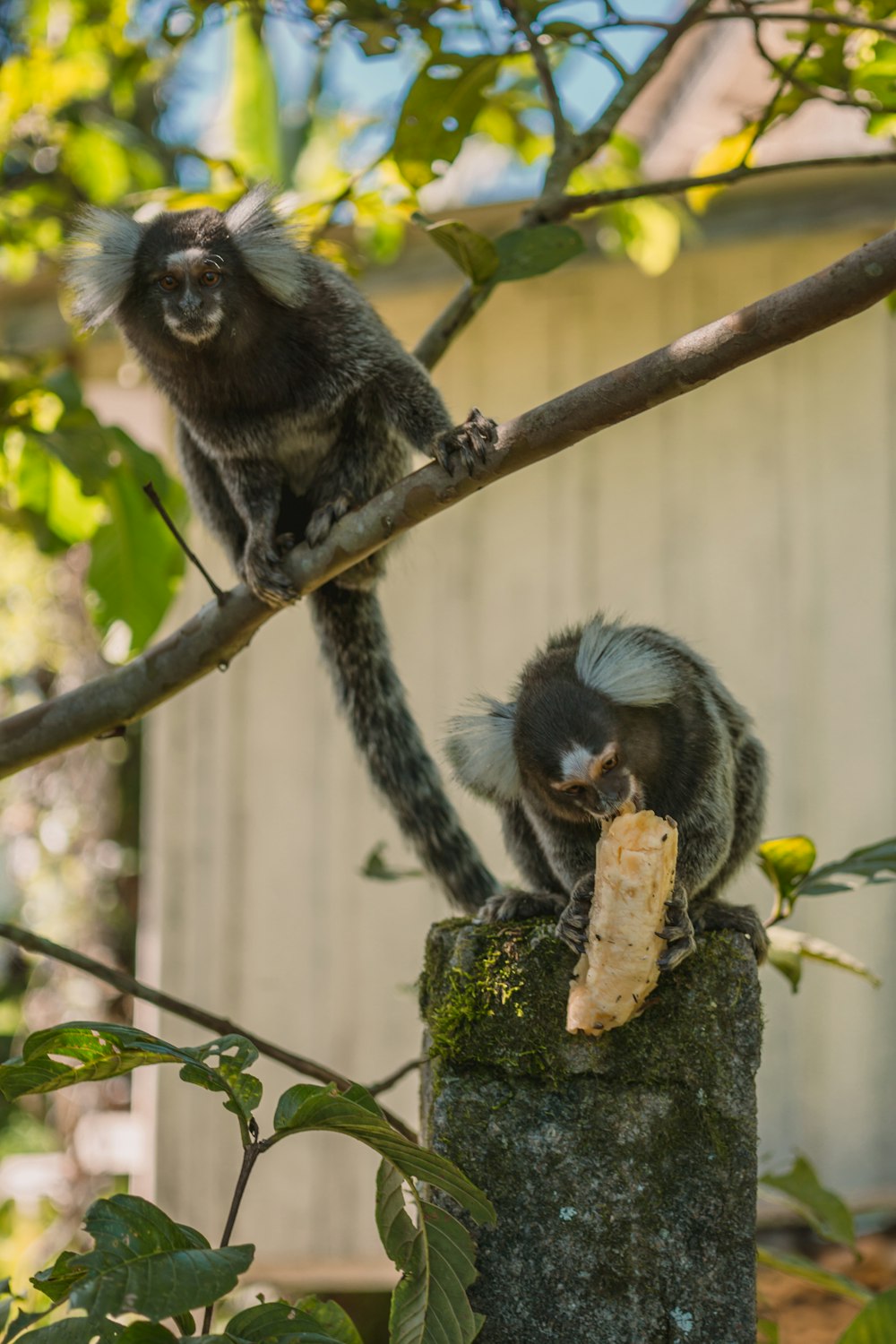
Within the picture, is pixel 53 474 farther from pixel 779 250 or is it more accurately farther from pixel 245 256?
pixel 779 250

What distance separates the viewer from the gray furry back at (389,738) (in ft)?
9.78

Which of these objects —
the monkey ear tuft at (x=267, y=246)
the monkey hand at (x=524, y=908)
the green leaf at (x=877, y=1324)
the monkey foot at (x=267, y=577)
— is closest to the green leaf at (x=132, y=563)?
the monkey foot at (x=267, y=577)

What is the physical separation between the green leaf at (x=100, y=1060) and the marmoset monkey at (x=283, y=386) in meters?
1.33

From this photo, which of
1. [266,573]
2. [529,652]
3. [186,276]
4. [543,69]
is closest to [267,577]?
[266,573]

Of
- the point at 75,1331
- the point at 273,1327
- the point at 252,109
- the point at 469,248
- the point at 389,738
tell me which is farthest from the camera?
the point at 252,109

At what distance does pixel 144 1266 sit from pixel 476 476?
48.7 inches

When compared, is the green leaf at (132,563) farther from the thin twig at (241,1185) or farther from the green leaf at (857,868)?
the thin twig at (241,1185)

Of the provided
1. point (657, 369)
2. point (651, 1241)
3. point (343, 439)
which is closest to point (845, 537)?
point (343, 439)

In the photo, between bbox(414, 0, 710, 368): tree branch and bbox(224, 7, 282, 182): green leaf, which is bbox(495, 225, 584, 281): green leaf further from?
bbox(224, 7, 282, 182): green leaf

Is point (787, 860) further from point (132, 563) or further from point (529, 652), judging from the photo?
point (529, 652)

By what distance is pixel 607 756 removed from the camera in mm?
2291

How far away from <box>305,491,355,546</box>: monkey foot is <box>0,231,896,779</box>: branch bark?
0.51ft

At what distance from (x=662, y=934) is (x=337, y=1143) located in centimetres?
359

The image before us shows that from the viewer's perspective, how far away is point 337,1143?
4.98m
